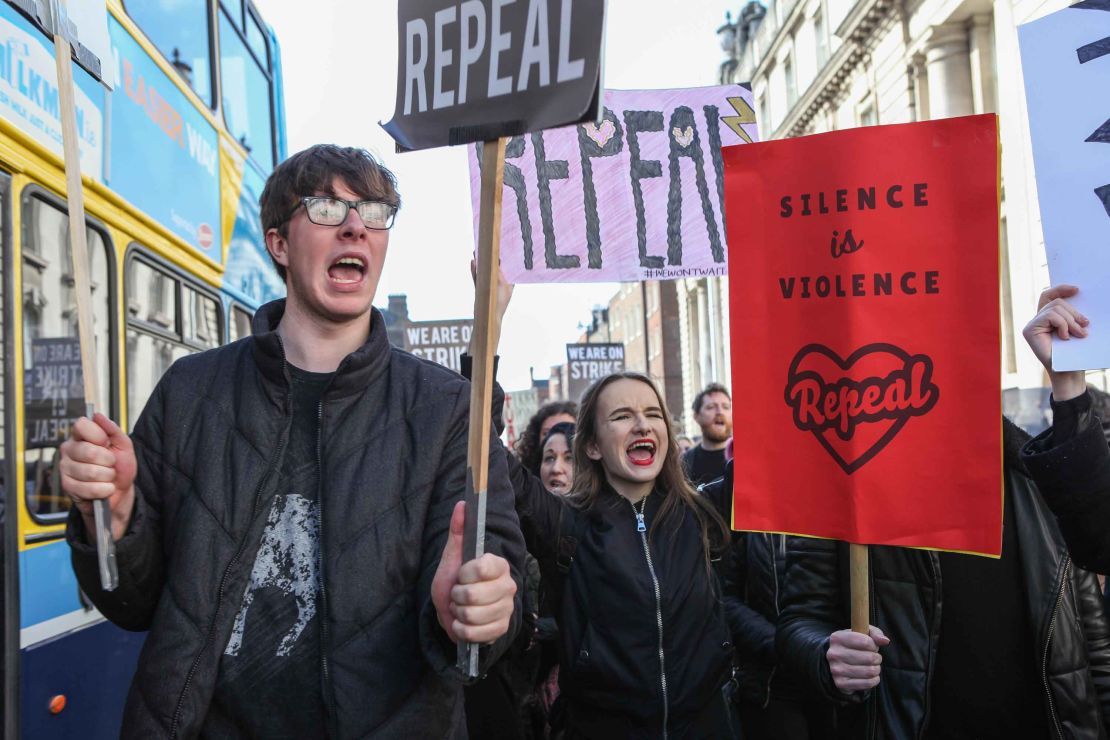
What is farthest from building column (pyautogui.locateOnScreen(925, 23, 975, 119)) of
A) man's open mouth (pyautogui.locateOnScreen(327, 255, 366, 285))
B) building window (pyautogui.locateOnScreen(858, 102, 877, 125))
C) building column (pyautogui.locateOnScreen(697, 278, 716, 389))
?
building column (pyautogui.locateOnScreen(697, 278, 716, 389))

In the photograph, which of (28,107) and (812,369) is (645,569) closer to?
(812,369)

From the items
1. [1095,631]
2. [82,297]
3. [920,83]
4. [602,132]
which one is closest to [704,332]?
[920,83]

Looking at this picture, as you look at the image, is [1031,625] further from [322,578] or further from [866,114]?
[866,114]

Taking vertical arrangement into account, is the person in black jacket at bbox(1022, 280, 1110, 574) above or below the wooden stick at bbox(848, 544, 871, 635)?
above

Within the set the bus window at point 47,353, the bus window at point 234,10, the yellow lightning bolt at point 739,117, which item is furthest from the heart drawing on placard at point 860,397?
the bus window at point 234,10

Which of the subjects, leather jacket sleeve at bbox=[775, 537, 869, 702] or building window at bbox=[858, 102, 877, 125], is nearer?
leather jacket sleeve at bbox=[775, 537, 869, 702]

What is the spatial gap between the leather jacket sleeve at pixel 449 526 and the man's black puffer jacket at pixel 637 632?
1200mm

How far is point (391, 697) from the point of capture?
2.06m

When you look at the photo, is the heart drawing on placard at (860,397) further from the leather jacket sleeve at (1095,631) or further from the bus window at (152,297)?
the bus window at (152,297)

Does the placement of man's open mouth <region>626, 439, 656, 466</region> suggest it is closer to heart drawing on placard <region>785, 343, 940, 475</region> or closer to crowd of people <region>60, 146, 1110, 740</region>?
crowd of people <region>60, 146, 1110, 740</region>

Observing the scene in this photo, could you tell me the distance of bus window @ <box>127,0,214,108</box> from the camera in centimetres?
519

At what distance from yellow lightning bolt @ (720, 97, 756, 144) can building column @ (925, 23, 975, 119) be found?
2016 centimetres

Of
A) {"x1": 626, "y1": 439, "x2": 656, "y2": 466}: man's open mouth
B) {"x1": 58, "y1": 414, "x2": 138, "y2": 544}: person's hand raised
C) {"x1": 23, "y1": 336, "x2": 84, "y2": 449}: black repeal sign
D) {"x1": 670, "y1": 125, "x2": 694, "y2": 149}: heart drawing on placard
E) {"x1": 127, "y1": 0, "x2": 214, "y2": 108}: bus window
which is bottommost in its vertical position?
{"x1": 626, "y1": 439, "x2": 656, "y2": 466}: man's open mouth

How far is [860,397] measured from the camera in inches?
99.7
